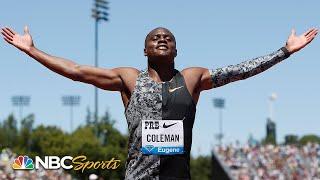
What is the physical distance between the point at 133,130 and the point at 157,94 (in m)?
0.32

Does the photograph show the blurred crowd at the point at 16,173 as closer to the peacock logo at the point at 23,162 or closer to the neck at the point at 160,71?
the peacock logo at the point at 23,162

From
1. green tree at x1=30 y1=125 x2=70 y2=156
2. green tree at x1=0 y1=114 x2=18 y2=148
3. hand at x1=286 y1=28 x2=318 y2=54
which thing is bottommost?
hand at x1=286 y1=28 x2=318 y2=54

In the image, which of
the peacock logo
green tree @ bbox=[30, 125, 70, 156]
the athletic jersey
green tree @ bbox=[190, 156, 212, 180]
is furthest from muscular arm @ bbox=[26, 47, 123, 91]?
green tree @ bbox=[190, 156, 212, 180]

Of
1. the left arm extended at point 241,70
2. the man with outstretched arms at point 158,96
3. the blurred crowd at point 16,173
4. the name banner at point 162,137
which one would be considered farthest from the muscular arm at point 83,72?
the blurred crowd at point 16,173

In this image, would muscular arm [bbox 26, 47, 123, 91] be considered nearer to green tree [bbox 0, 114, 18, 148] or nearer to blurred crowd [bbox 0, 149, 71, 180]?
blurred crowd [bbox 0, 149, 71, 180]

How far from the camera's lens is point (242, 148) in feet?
126

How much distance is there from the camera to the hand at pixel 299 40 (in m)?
5.76

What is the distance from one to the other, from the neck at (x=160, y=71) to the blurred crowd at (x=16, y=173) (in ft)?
26.2

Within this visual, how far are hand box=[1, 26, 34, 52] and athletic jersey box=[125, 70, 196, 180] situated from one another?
1032 millimetres

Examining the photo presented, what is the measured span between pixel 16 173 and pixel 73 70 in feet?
45.3

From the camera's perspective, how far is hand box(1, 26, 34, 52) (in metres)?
5.70

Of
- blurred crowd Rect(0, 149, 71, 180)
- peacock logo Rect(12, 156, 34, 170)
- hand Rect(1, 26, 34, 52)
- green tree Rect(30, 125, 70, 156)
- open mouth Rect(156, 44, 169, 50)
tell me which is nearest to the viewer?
open mouth Rect(156, 44, 169, 50)

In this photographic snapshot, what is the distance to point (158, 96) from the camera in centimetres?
523

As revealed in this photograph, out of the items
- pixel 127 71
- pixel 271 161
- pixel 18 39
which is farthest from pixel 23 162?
pixel 271 161
